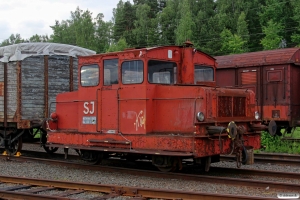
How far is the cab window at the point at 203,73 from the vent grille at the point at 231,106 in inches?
47.1

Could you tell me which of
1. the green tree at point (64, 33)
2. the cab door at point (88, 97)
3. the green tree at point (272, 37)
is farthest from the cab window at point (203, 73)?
the green tree at point (64, 33)

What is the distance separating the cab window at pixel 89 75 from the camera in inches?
380

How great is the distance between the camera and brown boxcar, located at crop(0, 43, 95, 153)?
12191 millimetres

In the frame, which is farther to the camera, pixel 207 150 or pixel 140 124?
pixel 140 124

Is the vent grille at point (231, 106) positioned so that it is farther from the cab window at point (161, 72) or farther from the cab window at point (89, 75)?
the cab window at point (89, 75)

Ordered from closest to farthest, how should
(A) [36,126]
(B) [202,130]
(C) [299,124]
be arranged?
(B) [202,130]
(A) [36,126]
(C) [299,124]

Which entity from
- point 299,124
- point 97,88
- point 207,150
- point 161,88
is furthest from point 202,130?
point 299,124

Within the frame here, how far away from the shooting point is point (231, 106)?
8742 millimetres

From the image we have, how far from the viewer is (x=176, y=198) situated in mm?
6547

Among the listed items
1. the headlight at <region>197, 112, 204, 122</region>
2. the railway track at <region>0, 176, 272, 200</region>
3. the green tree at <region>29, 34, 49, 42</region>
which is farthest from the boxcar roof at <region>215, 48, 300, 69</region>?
the green tree at <region>29, 34, 49, 42</region>

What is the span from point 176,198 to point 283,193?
1942 millimetres

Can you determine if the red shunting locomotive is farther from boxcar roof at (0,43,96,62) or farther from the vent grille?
boxcar roof at (0,43,96,62)

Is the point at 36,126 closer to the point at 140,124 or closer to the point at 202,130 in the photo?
the point at 140,124

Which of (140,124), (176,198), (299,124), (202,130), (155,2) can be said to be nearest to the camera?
(176,198)
